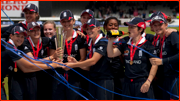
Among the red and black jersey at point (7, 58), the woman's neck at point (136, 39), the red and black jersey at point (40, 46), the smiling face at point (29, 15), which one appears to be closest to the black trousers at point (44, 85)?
the red and black jersey at point (40, 46)

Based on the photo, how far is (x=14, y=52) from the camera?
10.2 feet

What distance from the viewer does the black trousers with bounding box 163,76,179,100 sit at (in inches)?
127

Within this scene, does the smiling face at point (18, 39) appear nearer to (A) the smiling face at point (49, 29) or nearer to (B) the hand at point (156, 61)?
(A) the smiling face at point (49, 29)

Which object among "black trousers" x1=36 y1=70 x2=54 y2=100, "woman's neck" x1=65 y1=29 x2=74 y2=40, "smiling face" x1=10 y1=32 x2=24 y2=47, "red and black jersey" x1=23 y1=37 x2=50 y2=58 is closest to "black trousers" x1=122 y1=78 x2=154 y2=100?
"woman's neck" x1=65 y1=29 x2=74 y2=40

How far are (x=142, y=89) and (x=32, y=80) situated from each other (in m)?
1.94

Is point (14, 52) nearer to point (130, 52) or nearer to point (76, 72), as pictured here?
point (76, 72)

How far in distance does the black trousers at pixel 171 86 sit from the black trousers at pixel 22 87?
7.63ft

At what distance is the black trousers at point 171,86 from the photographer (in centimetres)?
323

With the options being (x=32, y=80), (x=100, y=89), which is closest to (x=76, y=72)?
(x=100, y=89)

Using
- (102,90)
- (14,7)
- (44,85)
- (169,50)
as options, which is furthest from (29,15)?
(14,7)

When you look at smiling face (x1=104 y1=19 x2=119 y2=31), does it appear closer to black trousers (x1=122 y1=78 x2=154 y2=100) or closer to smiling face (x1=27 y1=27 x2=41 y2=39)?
black trousers (x1=122 y1=78 x2=154 y2=100)

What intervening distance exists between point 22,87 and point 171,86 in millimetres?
2581

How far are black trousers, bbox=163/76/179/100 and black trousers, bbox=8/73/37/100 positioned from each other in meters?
2.32

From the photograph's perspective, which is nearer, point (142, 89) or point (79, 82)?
point (142, 89)
